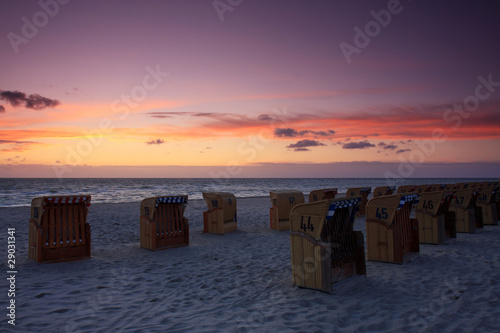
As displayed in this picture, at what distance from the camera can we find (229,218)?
14.2 meters

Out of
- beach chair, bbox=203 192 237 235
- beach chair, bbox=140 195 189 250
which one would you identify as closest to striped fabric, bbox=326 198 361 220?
beach chair, bbox=140 195 189 250

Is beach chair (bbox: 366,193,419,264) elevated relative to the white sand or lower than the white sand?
elevated

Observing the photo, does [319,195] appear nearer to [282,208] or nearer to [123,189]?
[282,208]

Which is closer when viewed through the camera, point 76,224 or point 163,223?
point 76,224

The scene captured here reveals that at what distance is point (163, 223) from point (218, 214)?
3.23m

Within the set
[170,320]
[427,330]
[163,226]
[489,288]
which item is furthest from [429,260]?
[163,226]

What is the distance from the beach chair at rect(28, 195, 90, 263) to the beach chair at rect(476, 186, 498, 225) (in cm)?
1512

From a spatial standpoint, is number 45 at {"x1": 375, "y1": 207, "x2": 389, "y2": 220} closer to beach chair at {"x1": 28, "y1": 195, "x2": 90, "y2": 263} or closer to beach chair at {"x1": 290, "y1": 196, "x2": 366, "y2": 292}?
beach chair at {"x1": 290, "y1": 196, "x2": 366, "y2": 292}

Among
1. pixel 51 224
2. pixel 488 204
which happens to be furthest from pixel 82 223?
pixel 488 204

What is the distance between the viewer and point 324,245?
6238 mm

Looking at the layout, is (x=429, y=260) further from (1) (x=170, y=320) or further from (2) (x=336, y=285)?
Answer: (1) (x=170, y=320)

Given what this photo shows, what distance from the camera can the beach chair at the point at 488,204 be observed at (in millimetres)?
14766

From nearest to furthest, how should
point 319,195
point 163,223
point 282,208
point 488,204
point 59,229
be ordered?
point 59,229
point 163,223
point 282,208
point 488,204
point 319,195

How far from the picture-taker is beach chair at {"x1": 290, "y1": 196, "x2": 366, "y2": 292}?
20.4ft
